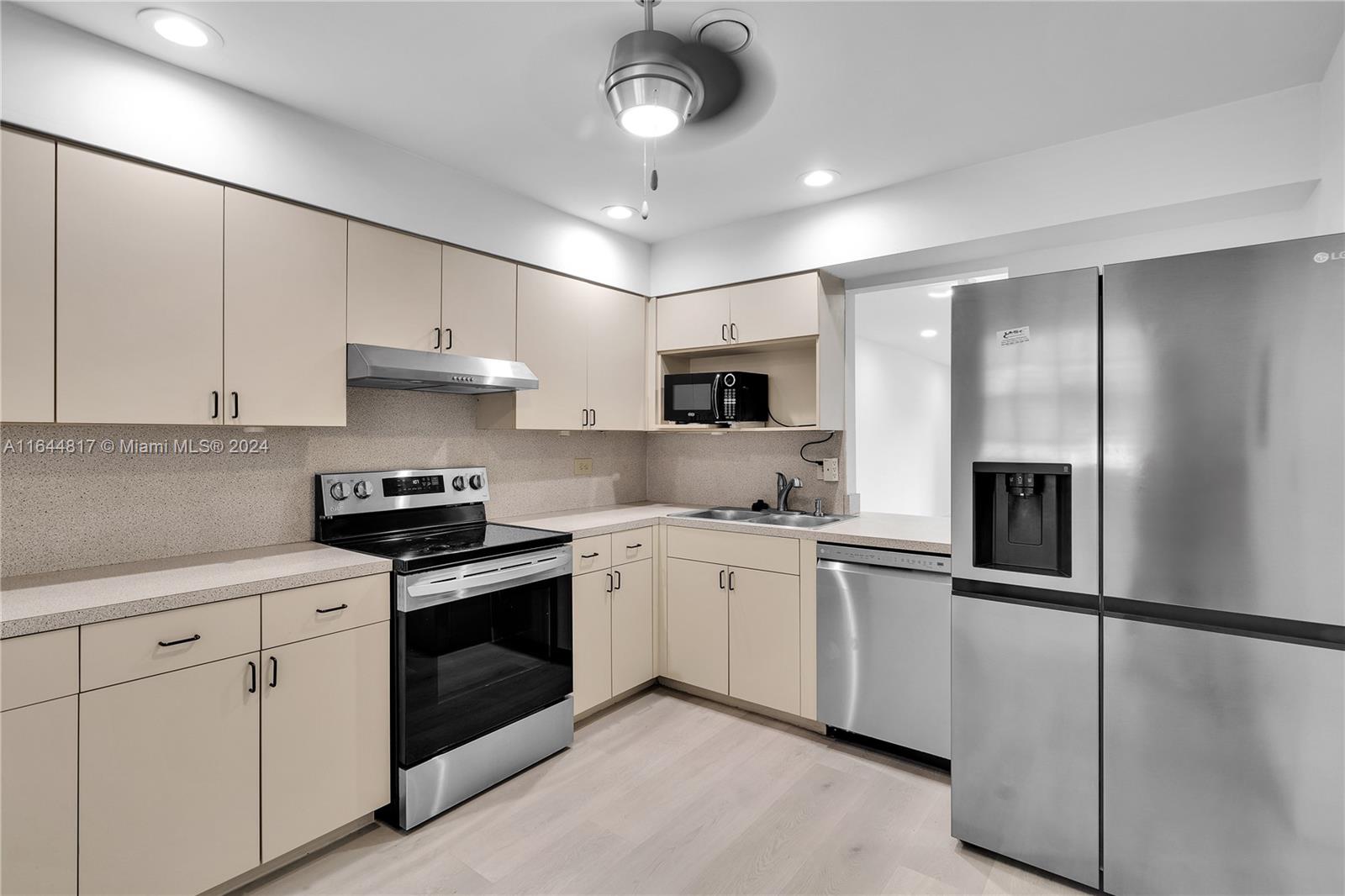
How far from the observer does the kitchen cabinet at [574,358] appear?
122 inches

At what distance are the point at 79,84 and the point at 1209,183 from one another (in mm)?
3514

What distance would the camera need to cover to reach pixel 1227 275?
1.63 m

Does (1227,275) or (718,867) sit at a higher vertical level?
(1227,275)

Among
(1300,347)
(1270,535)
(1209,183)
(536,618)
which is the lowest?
(536,618)

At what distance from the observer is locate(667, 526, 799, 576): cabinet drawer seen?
2.90 meters

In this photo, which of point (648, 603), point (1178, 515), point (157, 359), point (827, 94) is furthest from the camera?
point (648, 603)

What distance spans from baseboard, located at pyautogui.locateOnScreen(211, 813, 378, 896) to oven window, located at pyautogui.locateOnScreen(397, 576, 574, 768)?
0.86 ft

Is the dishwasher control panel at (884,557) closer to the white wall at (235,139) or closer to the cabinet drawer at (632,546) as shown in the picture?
the cabinet drawer at (632,546)

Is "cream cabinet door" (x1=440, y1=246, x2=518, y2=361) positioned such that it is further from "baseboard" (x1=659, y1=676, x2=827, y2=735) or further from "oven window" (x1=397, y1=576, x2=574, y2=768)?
"baseboard" (x1=659, y1=676, x2=827, y2=735)

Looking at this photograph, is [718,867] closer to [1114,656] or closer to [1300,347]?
[1114,656]

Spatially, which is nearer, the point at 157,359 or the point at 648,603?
the point at 157,359

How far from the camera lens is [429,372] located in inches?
97.9

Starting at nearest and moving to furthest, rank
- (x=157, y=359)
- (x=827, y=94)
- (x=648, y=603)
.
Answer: (x=157, y=359) < (x=827, y=94) < (x=648, y=603)

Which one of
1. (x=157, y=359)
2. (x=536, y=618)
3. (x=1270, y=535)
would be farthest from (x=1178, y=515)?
(x=157, y=359)
